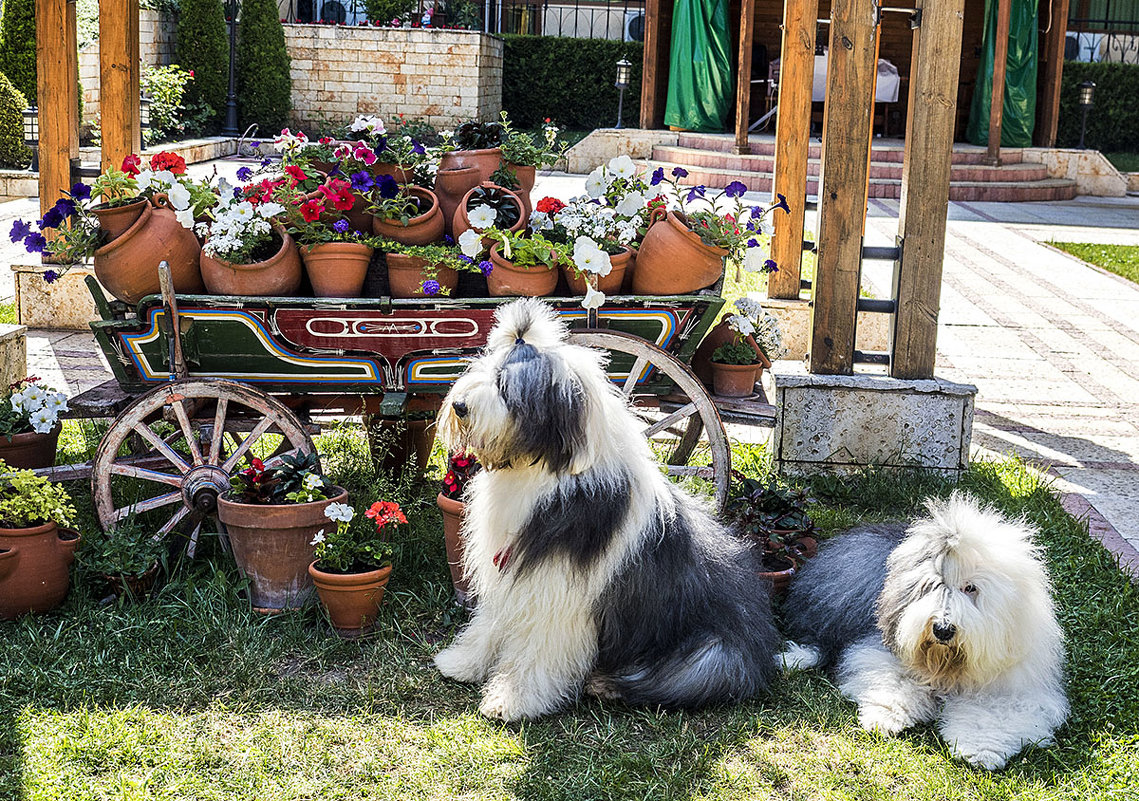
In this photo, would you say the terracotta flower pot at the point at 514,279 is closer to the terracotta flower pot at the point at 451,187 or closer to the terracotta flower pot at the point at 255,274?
the terracotta flower pot at the point at 451,187

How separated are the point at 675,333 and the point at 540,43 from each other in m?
17.6

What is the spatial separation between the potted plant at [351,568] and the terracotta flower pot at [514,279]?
937mm

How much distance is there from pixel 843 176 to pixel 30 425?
3598 millimetres

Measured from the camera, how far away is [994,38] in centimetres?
1788

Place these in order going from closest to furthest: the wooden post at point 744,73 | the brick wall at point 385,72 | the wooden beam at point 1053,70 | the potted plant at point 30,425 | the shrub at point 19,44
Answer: the potted plant at point 30,425, the shrub at point 19,44, the wooden post at point 744,73, the wooden beam at point 1053,70, the brick wall at point 385,72

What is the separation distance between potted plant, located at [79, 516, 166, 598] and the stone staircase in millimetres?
12265

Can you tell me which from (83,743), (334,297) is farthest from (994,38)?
(83,743)

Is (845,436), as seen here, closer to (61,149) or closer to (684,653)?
(684,653)

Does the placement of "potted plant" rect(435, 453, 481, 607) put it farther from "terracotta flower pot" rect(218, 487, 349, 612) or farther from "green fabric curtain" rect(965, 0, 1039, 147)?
"green fabric curtain" rect(965, 0, 1039, 147)

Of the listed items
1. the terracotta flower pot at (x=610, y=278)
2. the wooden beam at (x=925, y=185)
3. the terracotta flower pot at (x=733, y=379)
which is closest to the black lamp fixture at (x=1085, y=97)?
the wooden beam at (x=925, y=185)

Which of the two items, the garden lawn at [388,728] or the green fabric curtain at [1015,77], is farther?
the green fabric curtain at [1015,77]

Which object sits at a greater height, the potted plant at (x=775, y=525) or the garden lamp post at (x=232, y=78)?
the garden lamp post at (x=232, y=78)

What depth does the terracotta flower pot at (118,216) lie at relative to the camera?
13.7 feet

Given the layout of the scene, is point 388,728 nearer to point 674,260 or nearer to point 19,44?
point 674,260
